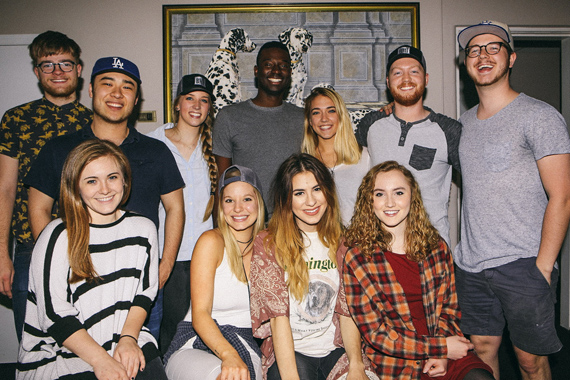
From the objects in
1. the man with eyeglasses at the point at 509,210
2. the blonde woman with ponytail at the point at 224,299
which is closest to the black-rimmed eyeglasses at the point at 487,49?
the man with eyeglasses at the point at 509,210

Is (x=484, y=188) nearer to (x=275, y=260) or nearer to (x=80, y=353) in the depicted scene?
(x=275, y=260)

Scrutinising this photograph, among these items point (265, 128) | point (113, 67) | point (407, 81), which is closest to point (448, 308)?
point (407, 81)

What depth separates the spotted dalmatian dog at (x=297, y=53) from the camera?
12.3 ft

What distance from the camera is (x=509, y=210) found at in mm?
2266

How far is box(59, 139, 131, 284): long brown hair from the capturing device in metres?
1.85

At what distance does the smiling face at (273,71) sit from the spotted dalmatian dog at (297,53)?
591 mm

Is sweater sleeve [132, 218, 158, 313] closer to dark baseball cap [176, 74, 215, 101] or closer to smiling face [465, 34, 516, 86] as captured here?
dark baseball cap [176, 74, 215, 101]

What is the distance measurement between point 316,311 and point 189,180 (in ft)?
4.59

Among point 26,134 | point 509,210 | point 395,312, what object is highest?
point 26,134

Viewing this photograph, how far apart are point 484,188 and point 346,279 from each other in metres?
1.04

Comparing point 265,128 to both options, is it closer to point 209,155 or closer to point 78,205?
point 209,155

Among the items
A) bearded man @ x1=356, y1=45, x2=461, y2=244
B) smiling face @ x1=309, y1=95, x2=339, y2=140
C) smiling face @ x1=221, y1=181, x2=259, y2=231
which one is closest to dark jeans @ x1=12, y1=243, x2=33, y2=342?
smiling face @ x1=221, y1=181, x2=259, y2=231

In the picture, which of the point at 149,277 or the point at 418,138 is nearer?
the point at 149,277

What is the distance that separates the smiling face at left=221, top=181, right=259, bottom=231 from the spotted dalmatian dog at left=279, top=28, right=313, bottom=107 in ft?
5.85
